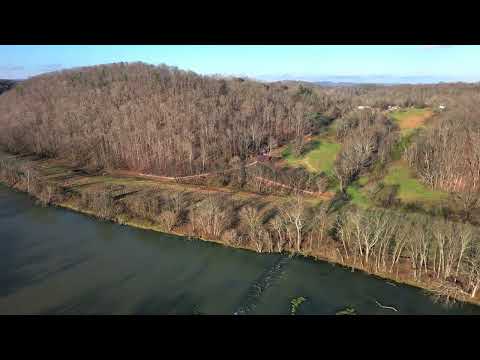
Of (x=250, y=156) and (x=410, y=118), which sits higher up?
(x=410, y=118)

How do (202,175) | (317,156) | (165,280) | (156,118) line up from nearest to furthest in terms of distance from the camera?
1. (165,280)
2. (202,175)
3. (317,156)
4. (156,118)

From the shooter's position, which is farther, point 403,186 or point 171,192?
point 171,192

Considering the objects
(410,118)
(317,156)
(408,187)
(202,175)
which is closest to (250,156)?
(202,175)

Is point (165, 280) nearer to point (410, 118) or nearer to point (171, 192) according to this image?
point (171, 192)

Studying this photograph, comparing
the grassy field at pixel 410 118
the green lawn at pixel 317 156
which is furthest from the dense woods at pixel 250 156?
the grassy field at pixel 410 118

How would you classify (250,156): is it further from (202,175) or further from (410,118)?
(410,118)

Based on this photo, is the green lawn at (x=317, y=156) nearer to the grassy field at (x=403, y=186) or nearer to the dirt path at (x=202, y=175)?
the grassy field at (x=403, y=186)

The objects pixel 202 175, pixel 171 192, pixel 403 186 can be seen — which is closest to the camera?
pixel 403 186

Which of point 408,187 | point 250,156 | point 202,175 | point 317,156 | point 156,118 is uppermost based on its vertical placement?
point 156,118
